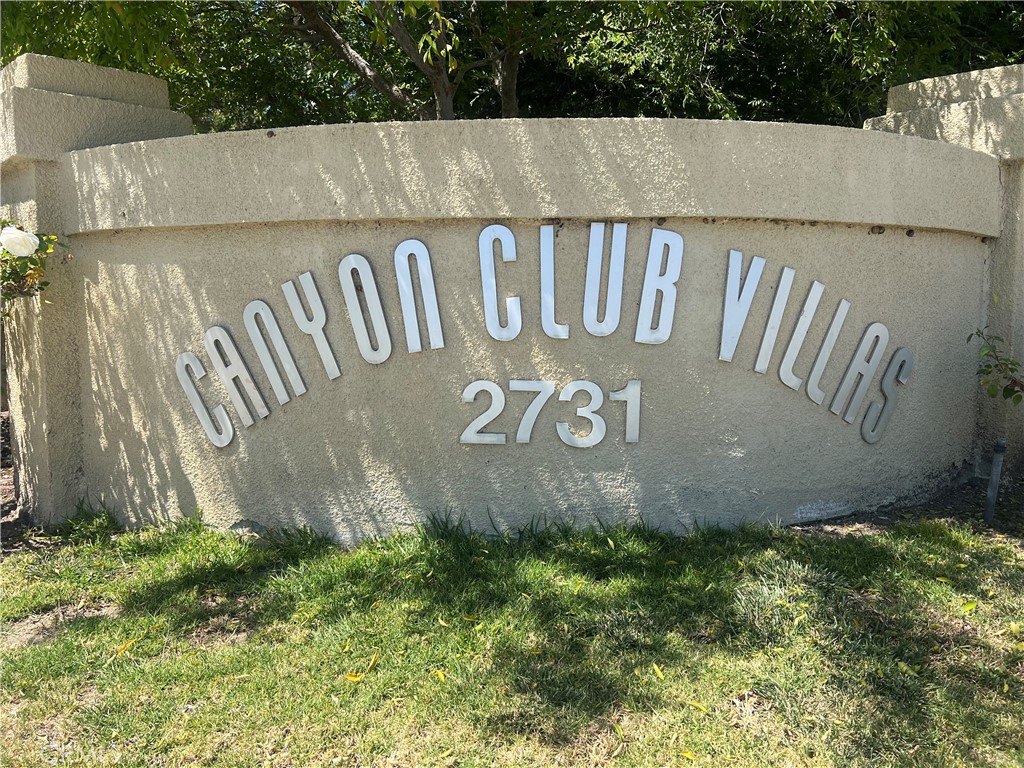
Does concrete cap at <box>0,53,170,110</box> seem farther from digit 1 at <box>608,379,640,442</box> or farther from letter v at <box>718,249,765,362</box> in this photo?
letter v at <box>718,249,765,362</box>

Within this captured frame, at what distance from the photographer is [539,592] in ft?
12.2

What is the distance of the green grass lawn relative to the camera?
2881 mm

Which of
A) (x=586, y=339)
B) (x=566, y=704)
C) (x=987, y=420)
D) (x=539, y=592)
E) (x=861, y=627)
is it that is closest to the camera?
(x=566, y=704)

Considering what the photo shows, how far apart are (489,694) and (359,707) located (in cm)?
47

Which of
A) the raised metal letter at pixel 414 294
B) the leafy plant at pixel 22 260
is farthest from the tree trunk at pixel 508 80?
the leafy plant at pixel 22 260

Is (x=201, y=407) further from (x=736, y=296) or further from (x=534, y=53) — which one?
(x=534, y=53)

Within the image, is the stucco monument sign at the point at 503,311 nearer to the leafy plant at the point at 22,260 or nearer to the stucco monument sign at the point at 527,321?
the stucco monument sign at the point at 527,321

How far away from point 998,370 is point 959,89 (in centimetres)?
175

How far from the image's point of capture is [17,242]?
430 cm

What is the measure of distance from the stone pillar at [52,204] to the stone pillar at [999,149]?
4.77m

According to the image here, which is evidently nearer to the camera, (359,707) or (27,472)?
(359,707)

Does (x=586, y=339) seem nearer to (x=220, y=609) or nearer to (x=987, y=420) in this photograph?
(x=220, y=609)

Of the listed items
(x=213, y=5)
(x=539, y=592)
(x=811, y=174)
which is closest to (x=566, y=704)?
(x=539, y=592)

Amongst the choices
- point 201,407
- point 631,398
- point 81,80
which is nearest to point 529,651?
point 631,398
